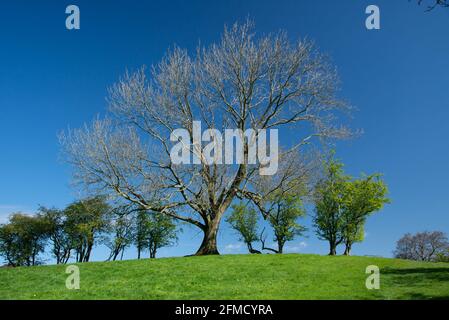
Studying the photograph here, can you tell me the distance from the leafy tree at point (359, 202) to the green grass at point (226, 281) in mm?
20972

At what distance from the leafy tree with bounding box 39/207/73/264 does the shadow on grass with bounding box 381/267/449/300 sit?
163 ft

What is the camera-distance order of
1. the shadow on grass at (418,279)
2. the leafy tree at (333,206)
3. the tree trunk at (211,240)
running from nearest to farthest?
the shadow on grass at (418,279), the tree trunk at (211,240), the leafy tree at (333,206)

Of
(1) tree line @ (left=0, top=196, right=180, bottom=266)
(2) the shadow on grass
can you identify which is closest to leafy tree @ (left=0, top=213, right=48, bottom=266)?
(1) tree line @ (left=0, top=196, right=180, bottom=266)

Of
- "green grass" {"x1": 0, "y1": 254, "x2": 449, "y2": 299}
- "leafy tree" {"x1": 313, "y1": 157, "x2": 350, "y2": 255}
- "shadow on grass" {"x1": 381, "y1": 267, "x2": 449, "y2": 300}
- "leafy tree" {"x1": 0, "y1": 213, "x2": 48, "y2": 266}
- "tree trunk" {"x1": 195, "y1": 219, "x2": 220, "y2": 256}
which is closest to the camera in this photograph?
"shadow on grass" {"x1": 381, "y1": 267, "x2": 449, "y2": 300}

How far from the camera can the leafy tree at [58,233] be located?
2293 inches

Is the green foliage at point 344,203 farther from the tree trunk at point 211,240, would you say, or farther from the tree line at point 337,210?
the tree trunk at point 211,240

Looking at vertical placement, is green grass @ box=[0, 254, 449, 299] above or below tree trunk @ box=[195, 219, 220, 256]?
below

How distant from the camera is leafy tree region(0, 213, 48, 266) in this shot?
5925cm

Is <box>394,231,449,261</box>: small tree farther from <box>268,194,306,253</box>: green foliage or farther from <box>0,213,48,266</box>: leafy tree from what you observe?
<box>0,213,48,266</box>: leafy tree

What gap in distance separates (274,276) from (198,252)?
11160mm

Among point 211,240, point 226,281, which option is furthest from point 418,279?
point 211,240

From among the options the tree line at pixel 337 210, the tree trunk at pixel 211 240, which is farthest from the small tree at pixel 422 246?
the tree trunk at pixel 211 240

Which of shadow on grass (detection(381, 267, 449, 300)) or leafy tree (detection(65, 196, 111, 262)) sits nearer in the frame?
shadow on grass (detection(381, 267, 449, 300))

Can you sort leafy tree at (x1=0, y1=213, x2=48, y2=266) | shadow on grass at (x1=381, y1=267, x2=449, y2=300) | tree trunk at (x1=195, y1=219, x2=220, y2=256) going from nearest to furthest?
shadow on grass at (x1=381, y1=267, x2=449, y2=300)
tree trunk at (x1=195, y1=219, x2=220, y2=256)
leafy tree at (x1=0, y1=213, x2=48, y2=266)
